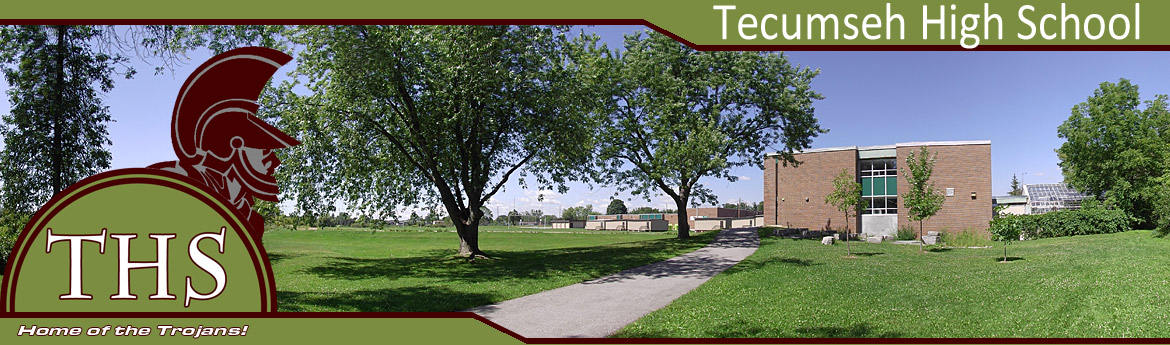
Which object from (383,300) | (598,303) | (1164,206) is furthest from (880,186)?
(383,300)

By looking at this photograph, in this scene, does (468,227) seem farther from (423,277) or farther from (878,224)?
(878,224)

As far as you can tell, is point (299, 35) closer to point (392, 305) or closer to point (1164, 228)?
point (392, 305)

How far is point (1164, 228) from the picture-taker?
27.4m

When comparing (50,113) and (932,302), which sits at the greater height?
(50,113)

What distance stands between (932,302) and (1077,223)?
33.3 meters

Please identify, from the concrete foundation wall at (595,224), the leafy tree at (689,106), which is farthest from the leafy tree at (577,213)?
the leafy tree at (689,106)

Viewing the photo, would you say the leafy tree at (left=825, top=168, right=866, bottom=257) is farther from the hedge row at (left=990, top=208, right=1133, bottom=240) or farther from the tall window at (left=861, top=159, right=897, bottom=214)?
the tall window at (left=861, top=159, right=897, bottom=214)

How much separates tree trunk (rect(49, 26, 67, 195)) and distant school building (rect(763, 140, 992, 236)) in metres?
32.7

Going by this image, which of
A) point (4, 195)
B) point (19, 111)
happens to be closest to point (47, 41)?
point (19, 111)

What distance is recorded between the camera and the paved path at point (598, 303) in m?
8.59

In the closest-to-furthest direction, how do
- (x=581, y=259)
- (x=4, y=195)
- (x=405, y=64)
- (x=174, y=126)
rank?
(x=174, y=126), (x=4, y=195), (x=405, y=64), (x=581, y=259)

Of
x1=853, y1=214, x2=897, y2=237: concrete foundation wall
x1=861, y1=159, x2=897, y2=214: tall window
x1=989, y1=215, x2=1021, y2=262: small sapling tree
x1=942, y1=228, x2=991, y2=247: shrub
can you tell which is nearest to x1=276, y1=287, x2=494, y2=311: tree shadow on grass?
x1=989, y1=215, x2=1021, y2=262: small sapling tree

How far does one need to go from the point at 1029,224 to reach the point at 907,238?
8240 millimetres

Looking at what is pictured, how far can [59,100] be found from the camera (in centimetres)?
876
